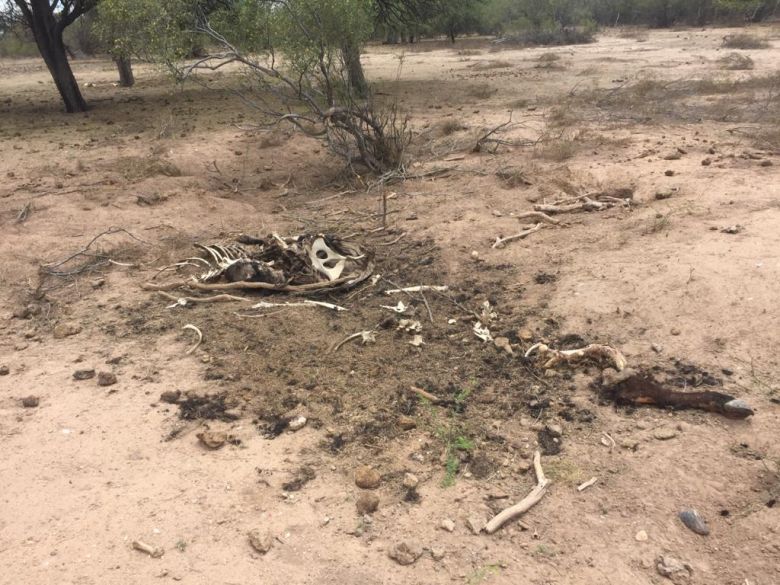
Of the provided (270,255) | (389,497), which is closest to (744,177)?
(270,255)

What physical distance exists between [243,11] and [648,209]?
593 centimetres

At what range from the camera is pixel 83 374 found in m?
3.44

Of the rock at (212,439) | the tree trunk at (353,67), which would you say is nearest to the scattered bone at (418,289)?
the rock at (212,439)

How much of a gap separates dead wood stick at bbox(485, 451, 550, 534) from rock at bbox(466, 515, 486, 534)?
0.09 ft

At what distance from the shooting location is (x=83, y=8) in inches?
441

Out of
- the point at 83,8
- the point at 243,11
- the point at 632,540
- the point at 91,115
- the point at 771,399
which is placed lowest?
the point at 632,540

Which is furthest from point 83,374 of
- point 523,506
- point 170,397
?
point 523,506

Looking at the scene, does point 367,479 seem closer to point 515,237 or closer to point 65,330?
point 65,330

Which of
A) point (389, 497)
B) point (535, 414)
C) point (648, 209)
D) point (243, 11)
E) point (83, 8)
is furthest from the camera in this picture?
point (83, 8)

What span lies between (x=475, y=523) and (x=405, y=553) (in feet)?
1.03

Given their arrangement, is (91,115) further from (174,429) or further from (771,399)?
(771,399)

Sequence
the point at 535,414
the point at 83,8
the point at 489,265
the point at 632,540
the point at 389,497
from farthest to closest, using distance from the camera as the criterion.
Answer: the point at 83,8 < the point at 489,265 < the point at 535,414 < the point at 389,497 < the point at 632,540

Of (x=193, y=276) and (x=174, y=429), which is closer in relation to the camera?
(x=174, y=429)

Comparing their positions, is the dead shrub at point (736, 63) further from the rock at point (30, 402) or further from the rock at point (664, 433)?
the rock at point (30, 402)
